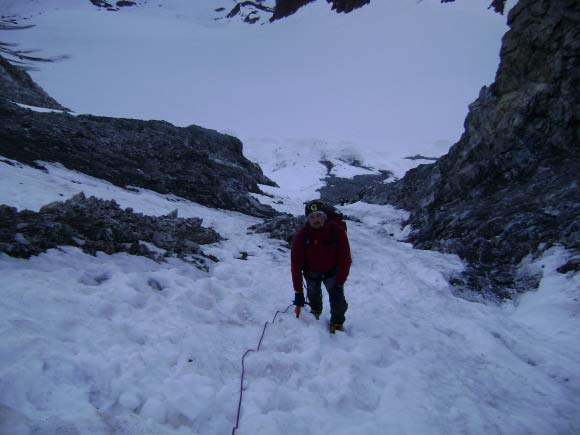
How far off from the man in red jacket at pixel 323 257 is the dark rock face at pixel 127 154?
446 inches

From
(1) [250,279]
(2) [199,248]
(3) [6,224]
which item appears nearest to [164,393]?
(1) [250,279]

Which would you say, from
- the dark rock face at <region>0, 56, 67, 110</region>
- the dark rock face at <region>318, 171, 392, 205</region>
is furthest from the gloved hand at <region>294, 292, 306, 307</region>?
the dark rock face at <region>318, 171, 392, 205</region>

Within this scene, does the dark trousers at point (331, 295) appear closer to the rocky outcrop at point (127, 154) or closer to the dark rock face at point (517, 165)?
the dark rock face at point (517, 165)

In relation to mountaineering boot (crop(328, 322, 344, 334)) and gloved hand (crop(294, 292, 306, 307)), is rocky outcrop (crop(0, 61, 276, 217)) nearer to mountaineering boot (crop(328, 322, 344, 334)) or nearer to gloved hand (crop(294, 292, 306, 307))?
gloved hand (crop(294, 292, 306, 307))

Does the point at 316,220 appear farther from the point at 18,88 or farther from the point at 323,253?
the point at 18,88

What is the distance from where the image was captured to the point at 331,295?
19.5 ft

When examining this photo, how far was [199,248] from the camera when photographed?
8.88 m

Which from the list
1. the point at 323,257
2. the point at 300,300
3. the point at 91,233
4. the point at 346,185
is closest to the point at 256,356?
the point at 300,300

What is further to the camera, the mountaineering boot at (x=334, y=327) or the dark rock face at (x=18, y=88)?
the dark rock face at (x=18, y=88)

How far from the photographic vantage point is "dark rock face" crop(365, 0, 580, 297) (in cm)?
995

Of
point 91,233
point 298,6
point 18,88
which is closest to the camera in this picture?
point 91,233

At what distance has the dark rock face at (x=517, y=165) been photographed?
995 cm

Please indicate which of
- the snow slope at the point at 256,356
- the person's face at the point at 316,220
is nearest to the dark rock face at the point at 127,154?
the snow slope at the point at 256,356

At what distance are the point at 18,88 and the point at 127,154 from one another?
15.2 meters
